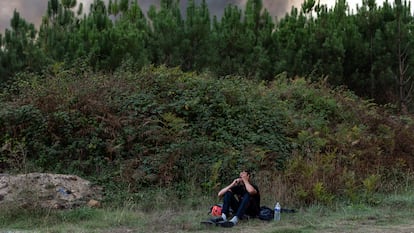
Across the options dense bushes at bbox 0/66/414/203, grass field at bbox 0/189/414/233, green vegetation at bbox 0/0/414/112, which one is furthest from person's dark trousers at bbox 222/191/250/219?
green vegetation at bbox 0/0/414/112

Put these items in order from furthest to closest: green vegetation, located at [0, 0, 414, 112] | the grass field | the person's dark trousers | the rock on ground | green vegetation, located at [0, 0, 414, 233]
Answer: green vegetation, located at [0, 0, 414, 112] < green vegetation, located at [0, 0, 414, 233] < the rock on ground < the person's dark trousers < the grass field

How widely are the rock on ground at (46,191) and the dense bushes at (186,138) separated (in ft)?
2.71

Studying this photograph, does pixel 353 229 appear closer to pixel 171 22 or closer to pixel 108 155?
pixel 108 155

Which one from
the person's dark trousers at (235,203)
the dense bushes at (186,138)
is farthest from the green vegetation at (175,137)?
the person's dark trousers at (235,203)

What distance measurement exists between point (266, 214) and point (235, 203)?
59 cm

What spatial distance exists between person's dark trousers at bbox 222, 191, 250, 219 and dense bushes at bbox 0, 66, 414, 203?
1.70 m

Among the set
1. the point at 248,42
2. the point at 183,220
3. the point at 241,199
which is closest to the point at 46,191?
the point at 183,220

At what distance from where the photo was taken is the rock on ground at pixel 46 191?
33.2 feet

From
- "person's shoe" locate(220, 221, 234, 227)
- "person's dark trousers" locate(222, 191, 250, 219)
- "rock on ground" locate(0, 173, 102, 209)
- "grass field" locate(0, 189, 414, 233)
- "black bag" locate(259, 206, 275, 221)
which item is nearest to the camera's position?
"grass field" locate(0, 189, 414, 233)

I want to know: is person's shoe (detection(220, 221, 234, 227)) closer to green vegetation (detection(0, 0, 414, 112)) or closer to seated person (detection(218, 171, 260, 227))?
seated person (detection(218, 171, 260, 227))

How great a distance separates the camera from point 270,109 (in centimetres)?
1463

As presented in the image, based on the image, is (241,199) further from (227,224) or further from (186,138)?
(186,138)

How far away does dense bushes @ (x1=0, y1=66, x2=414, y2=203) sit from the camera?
12.0 meters

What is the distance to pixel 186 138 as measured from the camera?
1295 cm
